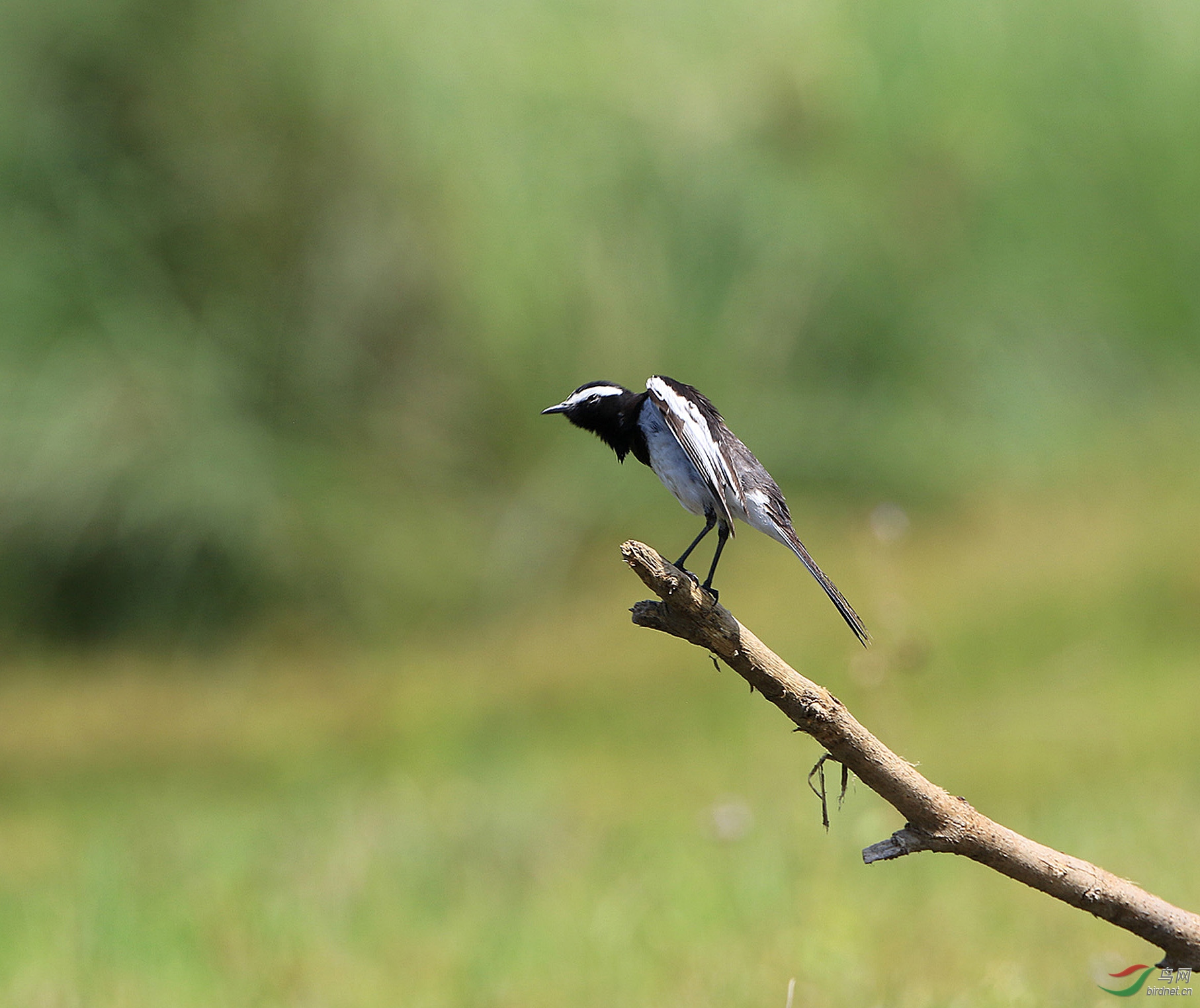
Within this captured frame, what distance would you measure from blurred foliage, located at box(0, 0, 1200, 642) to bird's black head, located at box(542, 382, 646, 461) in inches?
99.4

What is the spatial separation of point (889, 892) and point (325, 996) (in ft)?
4.67

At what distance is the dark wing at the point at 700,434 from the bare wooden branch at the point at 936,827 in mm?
358

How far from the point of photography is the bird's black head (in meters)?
2.18

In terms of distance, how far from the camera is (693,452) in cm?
199

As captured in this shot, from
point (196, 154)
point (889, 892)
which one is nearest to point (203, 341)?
point (196, 154)

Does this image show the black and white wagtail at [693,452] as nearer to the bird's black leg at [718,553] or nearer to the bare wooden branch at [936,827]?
the bird's black leg at [718,553]

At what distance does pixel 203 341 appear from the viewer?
4625 mm

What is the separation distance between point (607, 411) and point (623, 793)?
7.15 feet

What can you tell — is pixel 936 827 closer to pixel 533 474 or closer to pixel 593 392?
pixel 593 392

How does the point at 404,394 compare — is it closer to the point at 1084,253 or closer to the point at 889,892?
the point at 889,892

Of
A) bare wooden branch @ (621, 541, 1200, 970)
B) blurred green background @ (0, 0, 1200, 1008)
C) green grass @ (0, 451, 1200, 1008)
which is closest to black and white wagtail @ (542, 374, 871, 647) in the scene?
bare wooden branch @ (621, 541, 1200, 970)

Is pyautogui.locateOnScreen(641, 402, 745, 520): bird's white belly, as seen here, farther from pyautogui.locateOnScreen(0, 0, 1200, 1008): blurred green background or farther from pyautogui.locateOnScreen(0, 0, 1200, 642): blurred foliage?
pyautogui.locateOnScreen(0, 0, 1200, 642): blurred foliage

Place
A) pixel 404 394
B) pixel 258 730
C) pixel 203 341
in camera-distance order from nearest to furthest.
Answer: pixel 258 730 < pixel 203 341 < pixel 404 394

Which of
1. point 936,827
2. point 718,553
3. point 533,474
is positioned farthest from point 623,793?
point 936,827
